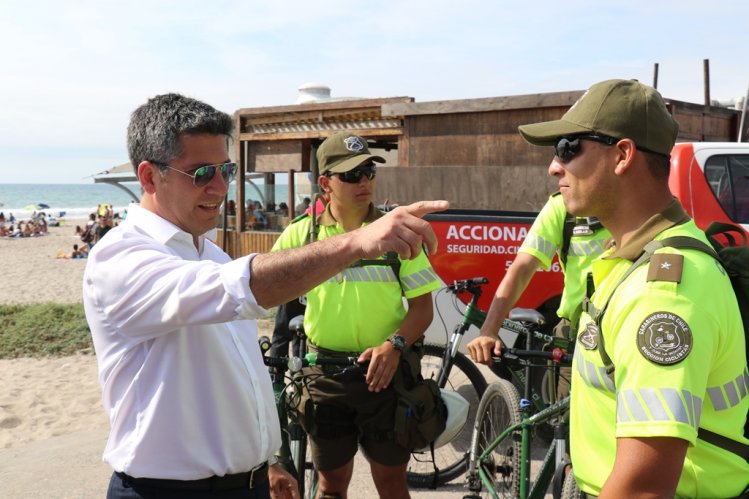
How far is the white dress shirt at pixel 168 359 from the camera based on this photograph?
171 cm

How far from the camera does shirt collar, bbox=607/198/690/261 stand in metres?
1.63

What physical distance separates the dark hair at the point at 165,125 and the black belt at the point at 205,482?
2.96 feet

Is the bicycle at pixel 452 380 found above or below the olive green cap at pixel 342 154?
below

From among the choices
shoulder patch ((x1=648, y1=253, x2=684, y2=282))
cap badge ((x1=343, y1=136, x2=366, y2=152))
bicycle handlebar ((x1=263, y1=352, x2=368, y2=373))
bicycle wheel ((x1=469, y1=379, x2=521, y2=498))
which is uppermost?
cap badge ((x1=343, y1=136, x2=366, y2=152))

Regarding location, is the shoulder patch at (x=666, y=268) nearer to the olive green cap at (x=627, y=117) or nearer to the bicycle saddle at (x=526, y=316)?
the olive green cap at (x=627, y=117)

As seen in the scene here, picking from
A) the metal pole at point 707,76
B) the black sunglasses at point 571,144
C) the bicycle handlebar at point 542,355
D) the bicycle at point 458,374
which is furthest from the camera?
the metal pole at point 707,76

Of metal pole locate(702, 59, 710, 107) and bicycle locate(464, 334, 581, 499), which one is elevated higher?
metal pole locate(702, 59, 710, 107)

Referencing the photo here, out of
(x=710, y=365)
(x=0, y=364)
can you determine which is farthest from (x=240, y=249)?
(x=710, y=365)

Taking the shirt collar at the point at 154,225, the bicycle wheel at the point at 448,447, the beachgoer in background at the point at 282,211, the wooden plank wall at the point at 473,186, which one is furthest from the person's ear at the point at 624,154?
the beachgoer in background at the point at 282,211

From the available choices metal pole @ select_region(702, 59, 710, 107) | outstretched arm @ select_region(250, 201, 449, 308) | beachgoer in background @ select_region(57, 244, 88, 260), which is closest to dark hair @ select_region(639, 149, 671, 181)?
outstretched arm @ select_region(250, 201, 449, 308)

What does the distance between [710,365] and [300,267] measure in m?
0.93

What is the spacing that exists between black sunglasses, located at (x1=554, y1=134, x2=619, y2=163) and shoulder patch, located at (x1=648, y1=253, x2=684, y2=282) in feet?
1.22

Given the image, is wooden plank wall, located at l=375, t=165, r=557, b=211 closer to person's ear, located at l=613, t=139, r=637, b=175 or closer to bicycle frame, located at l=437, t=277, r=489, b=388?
bicycle frame, located at l=437, t=277, r=489, b=388

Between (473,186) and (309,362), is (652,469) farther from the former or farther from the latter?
(473,186)
